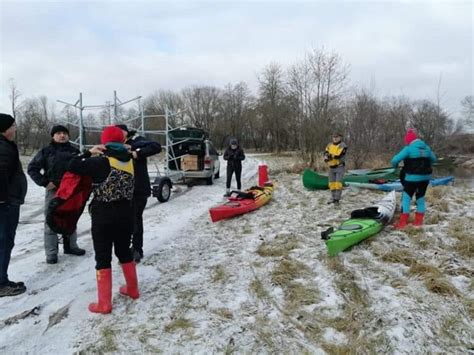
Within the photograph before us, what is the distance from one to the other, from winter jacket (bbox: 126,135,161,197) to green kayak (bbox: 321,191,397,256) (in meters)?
2.55

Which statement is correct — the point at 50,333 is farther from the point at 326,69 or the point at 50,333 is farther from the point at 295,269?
the point at 326,69

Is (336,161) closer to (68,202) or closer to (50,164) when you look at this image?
(50,164)

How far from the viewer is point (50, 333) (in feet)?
9.72

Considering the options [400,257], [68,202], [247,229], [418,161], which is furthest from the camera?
[247,229]

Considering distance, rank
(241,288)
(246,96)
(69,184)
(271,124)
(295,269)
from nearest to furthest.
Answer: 1. (69,184)
2. (241,288)
3. (295,269)
4. (271,124)
5. (246,96)

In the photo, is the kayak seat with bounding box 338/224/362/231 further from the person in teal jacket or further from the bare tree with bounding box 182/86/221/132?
the bare tree with bounding box 182/86/221/132

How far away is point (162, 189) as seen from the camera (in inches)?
352

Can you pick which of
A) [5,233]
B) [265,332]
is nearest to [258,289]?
[265,332]

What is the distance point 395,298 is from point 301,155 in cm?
1290

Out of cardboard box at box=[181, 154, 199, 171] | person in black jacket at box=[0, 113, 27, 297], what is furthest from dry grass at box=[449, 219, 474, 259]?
cardboard box at box=[181, 154, 199, 171]

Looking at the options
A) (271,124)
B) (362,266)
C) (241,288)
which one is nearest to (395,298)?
(362,266)

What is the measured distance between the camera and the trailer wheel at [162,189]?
8.77m

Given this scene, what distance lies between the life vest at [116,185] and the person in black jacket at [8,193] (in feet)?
3.85

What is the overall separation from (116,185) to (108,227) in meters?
0.39
